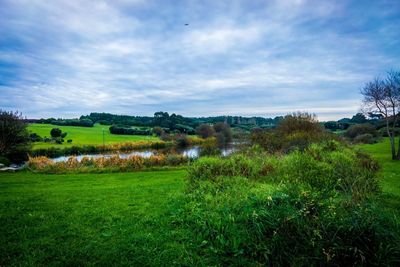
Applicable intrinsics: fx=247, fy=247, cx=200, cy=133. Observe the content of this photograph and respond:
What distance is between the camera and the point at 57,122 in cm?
7262

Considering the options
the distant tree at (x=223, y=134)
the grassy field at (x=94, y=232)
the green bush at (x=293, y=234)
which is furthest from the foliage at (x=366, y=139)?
the green bush at (x=293, y=234)

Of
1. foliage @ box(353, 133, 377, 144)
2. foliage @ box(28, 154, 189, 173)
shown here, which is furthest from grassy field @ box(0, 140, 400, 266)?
foliage @ box(353, 133, 377, 144)

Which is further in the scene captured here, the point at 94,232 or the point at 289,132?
the point at 289,132

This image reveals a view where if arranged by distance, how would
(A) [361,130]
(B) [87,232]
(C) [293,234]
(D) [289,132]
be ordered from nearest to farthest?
(C) [293,234], (B) [87,232], (D) [289,132], (A) [361,130]

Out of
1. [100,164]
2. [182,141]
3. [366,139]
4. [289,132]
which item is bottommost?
[182,141]

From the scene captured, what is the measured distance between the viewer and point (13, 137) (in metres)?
23.9

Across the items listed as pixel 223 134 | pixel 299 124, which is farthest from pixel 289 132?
pixel 223 134

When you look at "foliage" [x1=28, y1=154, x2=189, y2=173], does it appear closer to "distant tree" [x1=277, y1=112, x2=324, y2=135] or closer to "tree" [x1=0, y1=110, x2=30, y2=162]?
"tree" [x1=0, y1=110, x2=30, y2=162]

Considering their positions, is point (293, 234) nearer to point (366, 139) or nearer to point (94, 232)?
point (94, 232)

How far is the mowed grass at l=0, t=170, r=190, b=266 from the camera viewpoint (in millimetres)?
4168

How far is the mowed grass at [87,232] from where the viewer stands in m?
4.17

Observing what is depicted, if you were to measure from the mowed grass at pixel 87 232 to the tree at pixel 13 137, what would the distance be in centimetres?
1899

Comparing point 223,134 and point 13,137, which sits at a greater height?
point 13,137

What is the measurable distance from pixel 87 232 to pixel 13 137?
24.4 metres
